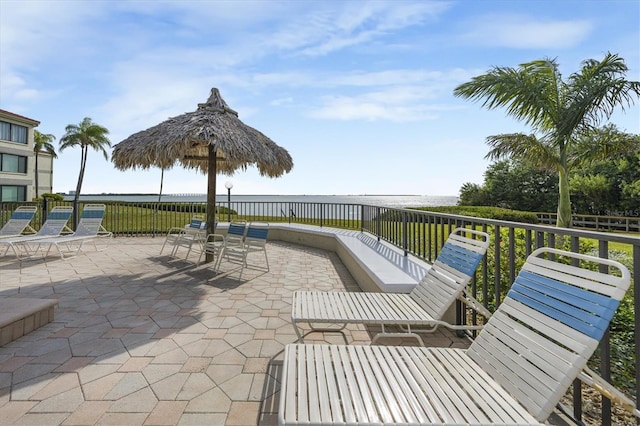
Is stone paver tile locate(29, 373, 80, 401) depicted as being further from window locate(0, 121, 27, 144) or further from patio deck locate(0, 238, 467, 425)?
window locate(0, 121, 27, 144)

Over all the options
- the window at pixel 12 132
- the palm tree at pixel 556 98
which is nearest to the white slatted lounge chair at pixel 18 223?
the palm tree at pixel 556 98

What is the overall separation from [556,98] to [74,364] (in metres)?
10.4

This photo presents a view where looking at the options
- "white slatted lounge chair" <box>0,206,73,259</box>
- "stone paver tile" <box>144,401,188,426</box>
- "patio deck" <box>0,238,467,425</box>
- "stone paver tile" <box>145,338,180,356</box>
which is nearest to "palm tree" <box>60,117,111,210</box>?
"white slatted lounge chair" <box>0,206,73,259</box>

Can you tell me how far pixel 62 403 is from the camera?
73.7 inches

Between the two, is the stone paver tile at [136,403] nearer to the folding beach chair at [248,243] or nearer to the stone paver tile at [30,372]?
the stone paver tile at [30,372]

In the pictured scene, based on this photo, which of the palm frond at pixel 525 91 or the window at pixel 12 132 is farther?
the window at pixel 12 132

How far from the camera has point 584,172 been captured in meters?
27.0

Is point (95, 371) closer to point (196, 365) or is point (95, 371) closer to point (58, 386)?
point (58, 386)

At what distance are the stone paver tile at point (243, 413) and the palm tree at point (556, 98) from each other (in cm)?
870

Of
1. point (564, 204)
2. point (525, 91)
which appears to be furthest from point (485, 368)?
point (525, 91)

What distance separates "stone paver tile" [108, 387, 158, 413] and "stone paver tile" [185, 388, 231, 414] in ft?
0.83

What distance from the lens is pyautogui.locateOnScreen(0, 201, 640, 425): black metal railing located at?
155cm

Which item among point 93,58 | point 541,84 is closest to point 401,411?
point 541,84

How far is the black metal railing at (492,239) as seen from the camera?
1548 millimetres
